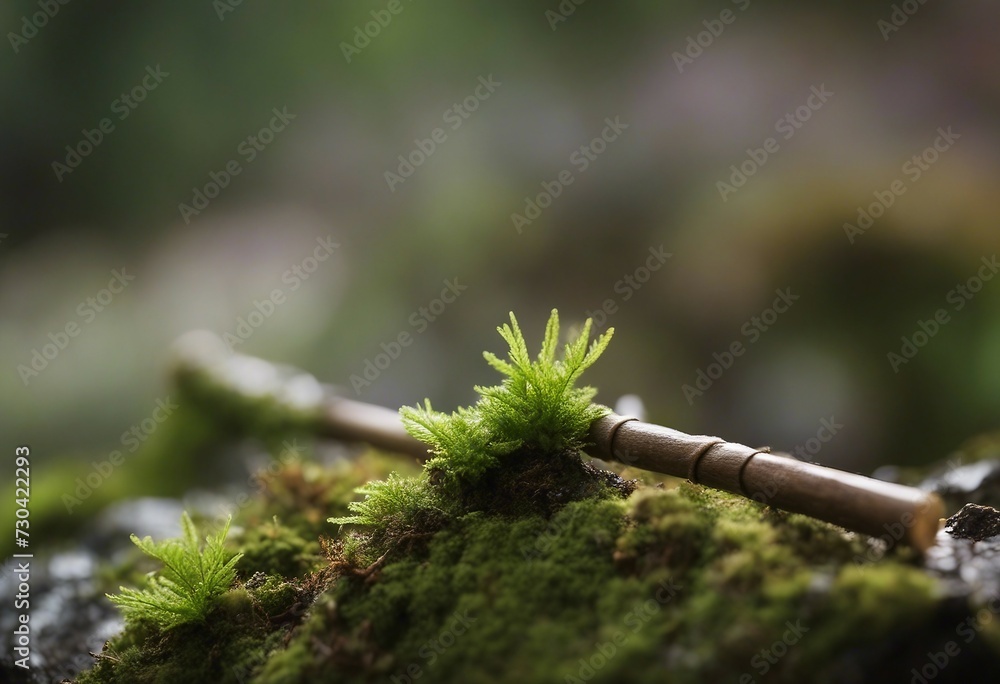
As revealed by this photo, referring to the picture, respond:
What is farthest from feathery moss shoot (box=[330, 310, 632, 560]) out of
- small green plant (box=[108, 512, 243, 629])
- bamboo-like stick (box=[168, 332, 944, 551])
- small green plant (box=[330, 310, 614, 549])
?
small green plant (box=[108, 512, 243, 629])

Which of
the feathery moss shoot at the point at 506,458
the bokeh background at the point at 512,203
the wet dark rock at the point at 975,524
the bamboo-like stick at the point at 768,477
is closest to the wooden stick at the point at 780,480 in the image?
the bamboo-like stick at the point at 768,477

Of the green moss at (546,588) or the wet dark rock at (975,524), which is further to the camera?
the wet dark rock at (975,524)

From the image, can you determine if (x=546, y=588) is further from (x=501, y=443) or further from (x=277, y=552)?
(x=277, y=552)

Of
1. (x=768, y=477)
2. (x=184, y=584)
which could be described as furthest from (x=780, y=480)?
(x=184, y=584)

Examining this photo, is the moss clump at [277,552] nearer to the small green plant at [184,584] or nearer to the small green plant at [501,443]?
the small green plant at [184,584]

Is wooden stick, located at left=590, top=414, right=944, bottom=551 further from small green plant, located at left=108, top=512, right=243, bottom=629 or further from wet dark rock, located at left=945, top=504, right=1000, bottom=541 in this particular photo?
small green plant, located at left=108, top=512, right=243, bottom=629
